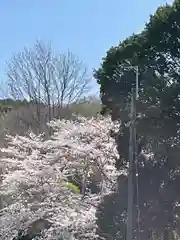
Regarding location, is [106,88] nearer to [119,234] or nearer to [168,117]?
[168,117]

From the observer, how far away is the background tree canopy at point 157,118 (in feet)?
22.1

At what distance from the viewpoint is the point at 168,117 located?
22.4 ft

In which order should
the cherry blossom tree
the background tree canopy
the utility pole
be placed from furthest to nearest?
the cherry blossom tree
the background tree canopy
the utility pole

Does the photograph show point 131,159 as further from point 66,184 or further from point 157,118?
point 66,184

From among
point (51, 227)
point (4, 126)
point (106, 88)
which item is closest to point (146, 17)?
point (106, 88)

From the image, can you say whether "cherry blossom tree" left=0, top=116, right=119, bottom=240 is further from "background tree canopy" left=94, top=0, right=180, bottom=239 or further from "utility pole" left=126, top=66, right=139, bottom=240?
"utility pole" left=126, top=66, right=139, bottom=240

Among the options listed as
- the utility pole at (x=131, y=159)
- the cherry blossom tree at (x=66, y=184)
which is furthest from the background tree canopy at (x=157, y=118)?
the cherry blossom tree at (x=66, y=184)

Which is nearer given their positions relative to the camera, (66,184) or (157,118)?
(157,118)

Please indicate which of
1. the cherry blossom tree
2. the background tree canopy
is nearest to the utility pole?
the background tree canopy

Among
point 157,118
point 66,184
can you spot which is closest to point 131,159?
point 157,118

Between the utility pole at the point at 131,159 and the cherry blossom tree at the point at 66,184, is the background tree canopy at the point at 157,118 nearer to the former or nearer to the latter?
the utility pole at the point at 131,159

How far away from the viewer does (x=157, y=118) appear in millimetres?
6832

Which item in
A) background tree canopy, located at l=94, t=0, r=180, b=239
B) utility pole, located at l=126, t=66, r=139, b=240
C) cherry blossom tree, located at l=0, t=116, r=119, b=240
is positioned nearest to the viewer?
utility pole, located at l=126, t=66, r=139, b=240

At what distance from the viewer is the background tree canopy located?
6746mm
